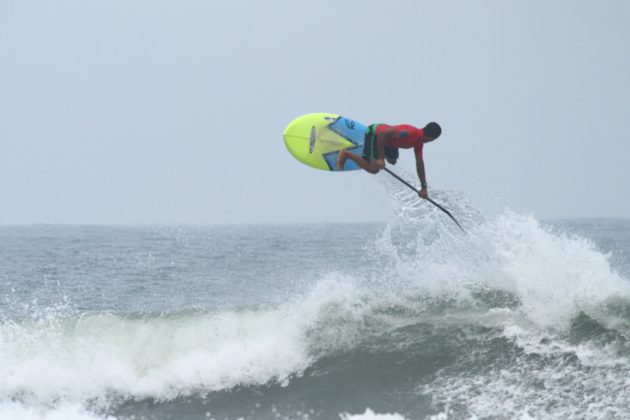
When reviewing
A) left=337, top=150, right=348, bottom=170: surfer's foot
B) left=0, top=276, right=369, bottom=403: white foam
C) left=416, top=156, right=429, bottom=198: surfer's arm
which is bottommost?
left=0, top=276, right=369, bottom=403: white foam

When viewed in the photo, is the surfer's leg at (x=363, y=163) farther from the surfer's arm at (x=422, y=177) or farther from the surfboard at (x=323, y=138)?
the surfboard at (x=323, y=138)

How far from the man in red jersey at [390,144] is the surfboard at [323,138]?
48 cm

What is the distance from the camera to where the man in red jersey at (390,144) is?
28.2 feet

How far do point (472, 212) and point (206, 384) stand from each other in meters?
4.26

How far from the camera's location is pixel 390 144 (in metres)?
8.86

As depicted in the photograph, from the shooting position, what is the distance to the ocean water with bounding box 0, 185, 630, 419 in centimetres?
820

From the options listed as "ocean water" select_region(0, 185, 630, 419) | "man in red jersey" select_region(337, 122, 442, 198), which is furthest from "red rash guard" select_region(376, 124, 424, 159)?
"ocean water" select_region(0, 185, 630, 419)

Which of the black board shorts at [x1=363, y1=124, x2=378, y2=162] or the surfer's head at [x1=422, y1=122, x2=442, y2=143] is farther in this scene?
the black board shorts at [x1=363, y1=124, x2=378, y2=162]

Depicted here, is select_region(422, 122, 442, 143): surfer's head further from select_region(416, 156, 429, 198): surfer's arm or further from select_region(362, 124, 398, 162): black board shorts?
select_region(362, 124, 398, 162): black board shorts

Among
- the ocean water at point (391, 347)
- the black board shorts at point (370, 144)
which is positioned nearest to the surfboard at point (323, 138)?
the black board shorts at point (370, 144)

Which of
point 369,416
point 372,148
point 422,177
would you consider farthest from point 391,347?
point 372,148

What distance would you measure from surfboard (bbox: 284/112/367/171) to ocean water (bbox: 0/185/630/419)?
1496 millimetres

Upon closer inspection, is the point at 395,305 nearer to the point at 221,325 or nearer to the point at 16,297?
the point at 221,325

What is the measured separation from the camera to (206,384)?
9.19 m
